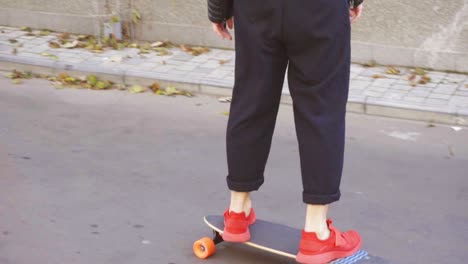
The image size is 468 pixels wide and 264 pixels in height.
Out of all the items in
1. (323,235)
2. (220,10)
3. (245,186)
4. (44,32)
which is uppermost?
(220,10)

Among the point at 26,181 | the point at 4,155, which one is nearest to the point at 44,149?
the point at 4,155

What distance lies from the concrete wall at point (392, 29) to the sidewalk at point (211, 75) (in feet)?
0.48

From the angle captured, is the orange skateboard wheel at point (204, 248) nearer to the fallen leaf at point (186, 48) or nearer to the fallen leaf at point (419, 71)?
the fallen leaf at point (419, 71)

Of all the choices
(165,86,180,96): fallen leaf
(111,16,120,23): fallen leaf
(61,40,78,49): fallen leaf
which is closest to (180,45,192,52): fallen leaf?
(111,16,120,23): fallen leaf

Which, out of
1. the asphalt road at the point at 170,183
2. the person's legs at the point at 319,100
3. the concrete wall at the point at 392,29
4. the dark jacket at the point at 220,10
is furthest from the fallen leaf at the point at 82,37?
the person's legs at the point at 319,100

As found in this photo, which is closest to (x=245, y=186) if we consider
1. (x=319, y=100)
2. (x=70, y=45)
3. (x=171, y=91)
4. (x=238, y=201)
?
(x=238, y=201)

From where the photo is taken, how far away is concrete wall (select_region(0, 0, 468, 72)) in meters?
7.98

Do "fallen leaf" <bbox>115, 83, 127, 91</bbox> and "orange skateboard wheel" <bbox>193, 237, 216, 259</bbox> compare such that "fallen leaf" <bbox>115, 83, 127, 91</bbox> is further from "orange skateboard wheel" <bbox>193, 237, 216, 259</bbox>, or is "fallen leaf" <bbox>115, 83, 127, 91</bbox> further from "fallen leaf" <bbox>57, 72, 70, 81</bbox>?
"orange skateboard wheel" <bbox>193, 237, 216, 259</bbox>

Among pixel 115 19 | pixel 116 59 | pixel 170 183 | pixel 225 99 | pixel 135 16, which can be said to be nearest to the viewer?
pixel 170 183

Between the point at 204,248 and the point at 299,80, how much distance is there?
3.43ft

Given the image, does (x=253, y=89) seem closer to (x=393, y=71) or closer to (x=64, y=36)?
(x=393, y=71)

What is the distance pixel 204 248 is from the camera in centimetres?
424

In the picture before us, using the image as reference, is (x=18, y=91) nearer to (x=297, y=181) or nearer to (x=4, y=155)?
(x=4, y=155)

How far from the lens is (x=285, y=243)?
4.07 metres
